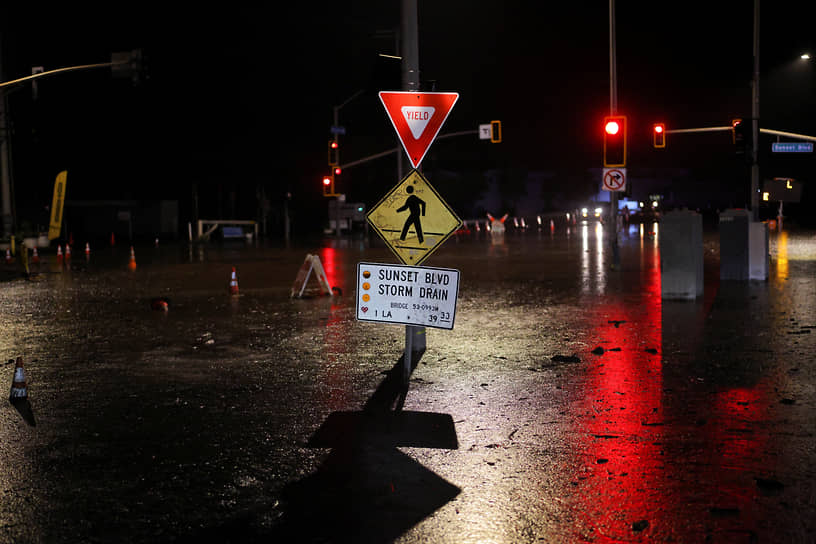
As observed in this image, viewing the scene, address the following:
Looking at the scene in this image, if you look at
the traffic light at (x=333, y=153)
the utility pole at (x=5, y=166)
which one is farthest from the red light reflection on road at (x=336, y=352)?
the traffic light at (x=333, y=153)

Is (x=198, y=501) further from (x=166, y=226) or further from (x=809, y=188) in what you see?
(x=809, y=188)

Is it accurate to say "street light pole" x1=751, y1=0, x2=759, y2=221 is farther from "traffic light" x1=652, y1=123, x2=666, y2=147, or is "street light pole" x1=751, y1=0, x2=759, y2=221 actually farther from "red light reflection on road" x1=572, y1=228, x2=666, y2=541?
"red light reflection on road" x1=572, y1=228, x2=666, y2=541

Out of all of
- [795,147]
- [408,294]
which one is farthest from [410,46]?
[795,147]

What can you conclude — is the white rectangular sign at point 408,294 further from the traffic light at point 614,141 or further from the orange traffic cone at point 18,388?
the traffic light at point 614,141

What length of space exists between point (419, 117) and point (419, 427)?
3.62 metres

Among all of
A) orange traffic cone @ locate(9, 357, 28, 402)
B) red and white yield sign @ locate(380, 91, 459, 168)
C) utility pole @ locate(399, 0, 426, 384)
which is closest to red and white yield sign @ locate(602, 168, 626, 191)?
utility pole @ locate(399, 0, 426, 384)

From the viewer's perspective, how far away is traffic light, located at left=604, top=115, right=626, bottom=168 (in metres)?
22.5

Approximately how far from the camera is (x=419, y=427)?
6805 mm

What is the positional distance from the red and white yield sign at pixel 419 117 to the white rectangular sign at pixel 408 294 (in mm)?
1471

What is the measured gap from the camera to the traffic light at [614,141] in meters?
22.5

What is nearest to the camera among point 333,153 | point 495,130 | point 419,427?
point 419,427

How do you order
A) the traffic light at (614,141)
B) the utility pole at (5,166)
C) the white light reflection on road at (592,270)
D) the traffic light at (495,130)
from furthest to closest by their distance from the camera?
the traffic light at (495,130)
the utility pole at (5,166)
the traffic light at (614,141)
the white light reflection on road at (592,270)

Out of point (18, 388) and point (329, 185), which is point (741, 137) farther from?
point (329, 185)

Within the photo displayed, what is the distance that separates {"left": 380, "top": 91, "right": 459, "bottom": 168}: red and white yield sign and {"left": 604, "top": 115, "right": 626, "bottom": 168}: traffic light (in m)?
14.5
